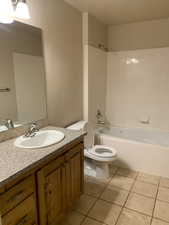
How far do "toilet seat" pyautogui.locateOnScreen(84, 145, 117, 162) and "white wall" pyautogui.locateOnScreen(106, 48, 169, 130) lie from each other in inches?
42.1

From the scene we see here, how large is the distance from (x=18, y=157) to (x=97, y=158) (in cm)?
131

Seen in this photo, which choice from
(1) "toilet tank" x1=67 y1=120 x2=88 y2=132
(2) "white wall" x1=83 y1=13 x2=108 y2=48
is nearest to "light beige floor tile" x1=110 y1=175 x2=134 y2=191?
(1) "toilet tank" x1=67 y1=120 x2=88 y2=132

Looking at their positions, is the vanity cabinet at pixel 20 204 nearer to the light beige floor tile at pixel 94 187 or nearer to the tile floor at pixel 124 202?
the tile floor at pixel 124 202

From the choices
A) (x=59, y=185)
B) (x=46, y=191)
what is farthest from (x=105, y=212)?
(x=46, y=191)

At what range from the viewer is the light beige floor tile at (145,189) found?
2178mm

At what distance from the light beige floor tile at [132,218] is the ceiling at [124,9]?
8.42 feet

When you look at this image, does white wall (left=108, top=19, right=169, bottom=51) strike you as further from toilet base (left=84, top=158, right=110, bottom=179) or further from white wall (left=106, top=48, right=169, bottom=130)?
toilet base (left=84, top=158, right=110, bottom=179)

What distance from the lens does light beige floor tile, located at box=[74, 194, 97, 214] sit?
192 centimetres

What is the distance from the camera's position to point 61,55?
2.30 meters

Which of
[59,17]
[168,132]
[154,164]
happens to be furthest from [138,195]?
[59,17]

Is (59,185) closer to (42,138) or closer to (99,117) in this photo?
(42,138)

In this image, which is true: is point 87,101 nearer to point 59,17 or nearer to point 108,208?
point 59,17

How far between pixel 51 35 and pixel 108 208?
2.13 m

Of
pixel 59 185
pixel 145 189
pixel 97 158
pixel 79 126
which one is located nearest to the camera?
pixel 59 185
